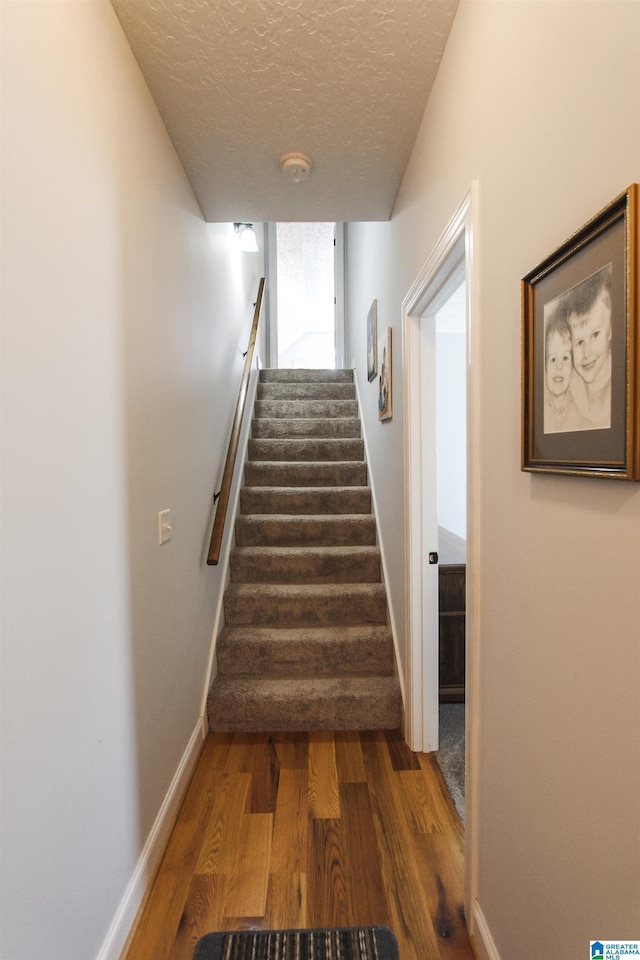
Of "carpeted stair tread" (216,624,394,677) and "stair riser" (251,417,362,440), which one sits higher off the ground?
"stair riser" (251,417,362,440)

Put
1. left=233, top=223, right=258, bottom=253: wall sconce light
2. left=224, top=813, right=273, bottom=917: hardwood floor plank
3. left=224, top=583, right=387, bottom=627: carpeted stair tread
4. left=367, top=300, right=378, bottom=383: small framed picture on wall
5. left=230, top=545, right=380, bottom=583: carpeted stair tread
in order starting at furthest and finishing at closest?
left=233, top=223, right=258, bottom=253: wall sconce light, left=367, top=300, right=378, bottom=383: small framed picture on wall, left=230, top=545, right=380, bottom=583: carpeted stair tread, left=224, top=583, right=387, bottom=627: carpeted stair tread, left=224, top=813, right=273, bottom=917: hardwood floor plank

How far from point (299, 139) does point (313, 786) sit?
253 centimetres

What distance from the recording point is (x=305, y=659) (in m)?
2.26

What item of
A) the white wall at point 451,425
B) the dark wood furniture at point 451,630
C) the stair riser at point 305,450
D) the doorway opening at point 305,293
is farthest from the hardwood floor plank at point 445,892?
the doorway opening at point 305,293

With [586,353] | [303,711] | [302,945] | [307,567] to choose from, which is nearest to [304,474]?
[307,567]

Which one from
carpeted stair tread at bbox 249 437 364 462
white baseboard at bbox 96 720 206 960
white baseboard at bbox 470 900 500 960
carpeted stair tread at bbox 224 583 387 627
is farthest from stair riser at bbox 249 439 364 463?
white baseboard at bbox 470 900 500 960

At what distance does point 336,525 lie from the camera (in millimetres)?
2846

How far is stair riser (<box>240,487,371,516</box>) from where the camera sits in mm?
3061

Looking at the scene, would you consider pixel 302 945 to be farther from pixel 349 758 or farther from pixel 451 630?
pixel 451 630

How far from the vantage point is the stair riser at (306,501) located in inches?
120

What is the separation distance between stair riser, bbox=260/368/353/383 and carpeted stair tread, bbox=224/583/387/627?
2.52m

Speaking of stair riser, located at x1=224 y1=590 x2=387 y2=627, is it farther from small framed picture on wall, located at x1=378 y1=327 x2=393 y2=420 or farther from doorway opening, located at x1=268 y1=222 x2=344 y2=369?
A: doorway opening, located at x1=268 y1=222 x2=344 y2=369

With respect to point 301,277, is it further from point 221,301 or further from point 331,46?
point 331,46

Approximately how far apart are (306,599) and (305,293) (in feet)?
18.5
